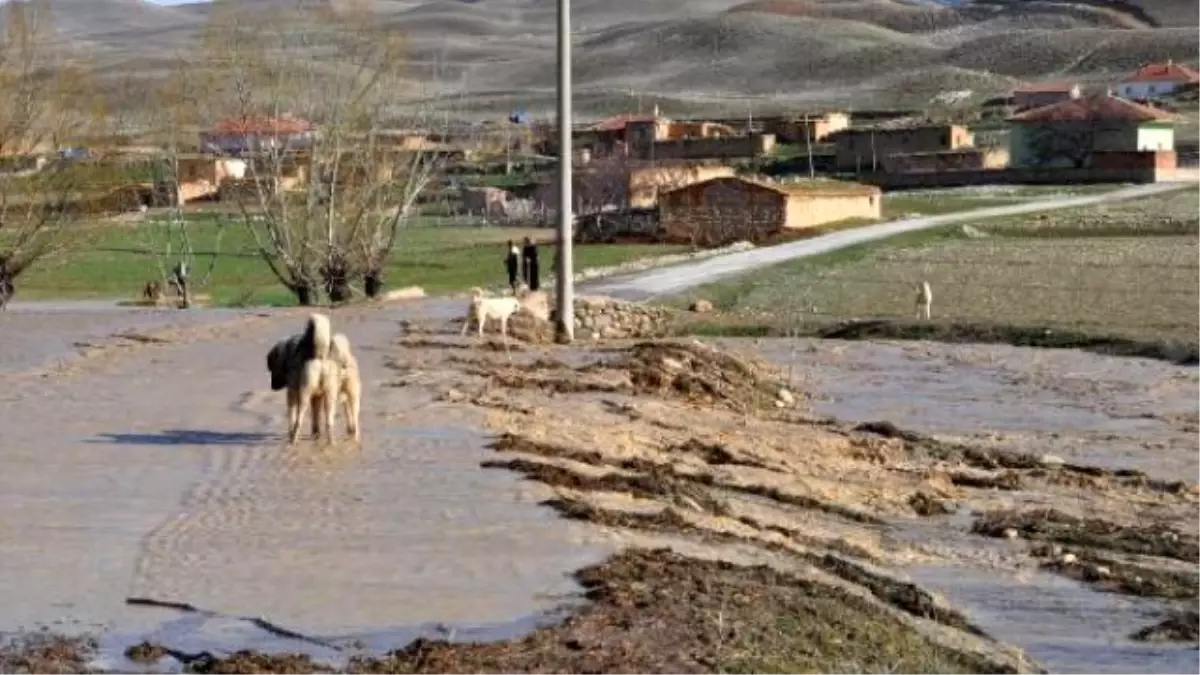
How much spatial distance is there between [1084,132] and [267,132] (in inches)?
2229

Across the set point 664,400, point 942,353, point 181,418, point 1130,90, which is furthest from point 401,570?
point 1130,90

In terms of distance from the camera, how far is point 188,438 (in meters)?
18.1

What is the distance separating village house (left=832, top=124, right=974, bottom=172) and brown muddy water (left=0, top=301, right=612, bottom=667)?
7930cm

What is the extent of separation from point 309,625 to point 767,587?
2.52 metres

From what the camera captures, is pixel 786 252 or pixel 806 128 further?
pixel 806 128

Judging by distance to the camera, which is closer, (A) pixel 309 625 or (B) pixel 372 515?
(A) pixel 309 625

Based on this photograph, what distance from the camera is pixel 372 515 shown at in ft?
46.8

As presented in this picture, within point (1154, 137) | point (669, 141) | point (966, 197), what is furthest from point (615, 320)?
point (669, 141)

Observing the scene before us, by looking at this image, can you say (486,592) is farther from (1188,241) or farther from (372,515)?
(1188,241)

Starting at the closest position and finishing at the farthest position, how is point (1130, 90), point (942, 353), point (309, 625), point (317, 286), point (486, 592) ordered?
1. point (309, 625)
2. point (486, 592)
3. point (942, 353)
4. point (317, 286)
5. point (1130, 90)

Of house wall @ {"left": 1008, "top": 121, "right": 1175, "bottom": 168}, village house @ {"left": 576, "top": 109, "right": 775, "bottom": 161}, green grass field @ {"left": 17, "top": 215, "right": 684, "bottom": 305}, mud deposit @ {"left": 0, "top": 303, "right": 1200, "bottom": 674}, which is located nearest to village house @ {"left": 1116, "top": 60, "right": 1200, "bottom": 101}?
village house @ {"left": 576, "top": 109, "right": 775, "bottom": 161}

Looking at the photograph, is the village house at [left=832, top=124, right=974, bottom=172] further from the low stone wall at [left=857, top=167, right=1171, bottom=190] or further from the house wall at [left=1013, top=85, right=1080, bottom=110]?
the house wall at [left=1013, top=85, right=1080, bottom=110]

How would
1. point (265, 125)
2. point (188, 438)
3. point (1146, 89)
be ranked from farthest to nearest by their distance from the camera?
point (1146, 89) → point (265, 125) → point (188, 438)

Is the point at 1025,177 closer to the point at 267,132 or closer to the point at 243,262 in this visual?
the point at 243,262
